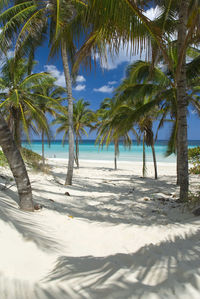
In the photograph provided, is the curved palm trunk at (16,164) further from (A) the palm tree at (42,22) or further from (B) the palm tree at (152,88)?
(B) the palm tree at (152,88)

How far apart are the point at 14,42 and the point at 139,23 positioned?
4153 millimetres

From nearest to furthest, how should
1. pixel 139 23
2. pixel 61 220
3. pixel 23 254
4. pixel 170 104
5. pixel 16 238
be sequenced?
pixel 23 254 < pixel 16 238 < pixel 139 23 < pixel 61 220 < pixel 170 104

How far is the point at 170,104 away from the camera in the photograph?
6.91 m

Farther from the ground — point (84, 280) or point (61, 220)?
point (84, 280)

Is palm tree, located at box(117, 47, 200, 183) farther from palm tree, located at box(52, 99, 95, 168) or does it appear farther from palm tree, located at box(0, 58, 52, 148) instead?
palm tree, located at box(52, 99, 95, 168)

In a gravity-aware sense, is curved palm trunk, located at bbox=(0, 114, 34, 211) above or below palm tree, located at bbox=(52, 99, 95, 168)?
below

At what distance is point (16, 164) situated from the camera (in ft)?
9.56

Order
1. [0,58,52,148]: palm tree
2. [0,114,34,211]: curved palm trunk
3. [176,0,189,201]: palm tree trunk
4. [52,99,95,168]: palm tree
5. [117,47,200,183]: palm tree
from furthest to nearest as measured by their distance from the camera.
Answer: [52,99,95,168]: palm tree < [0,58,52,148]: palm tree < [117,47,200,183]: palm tree < [176,0,189,201]: palm tree trunk < [0,114,34,211]: curved palm trunk

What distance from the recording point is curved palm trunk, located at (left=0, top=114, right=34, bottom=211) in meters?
2.76

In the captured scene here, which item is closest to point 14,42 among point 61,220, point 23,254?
point 61,220

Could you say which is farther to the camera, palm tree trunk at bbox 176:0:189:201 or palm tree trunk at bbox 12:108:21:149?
palm tree trunk at bbox 12:108:21:149

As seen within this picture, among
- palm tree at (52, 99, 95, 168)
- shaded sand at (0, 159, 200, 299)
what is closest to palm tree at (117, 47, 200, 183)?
shaded sand at (0, 159, 200, 299)

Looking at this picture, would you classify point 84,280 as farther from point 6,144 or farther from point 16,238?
point 6,144

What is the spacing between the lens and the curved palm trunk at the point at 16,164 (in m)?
2.76
